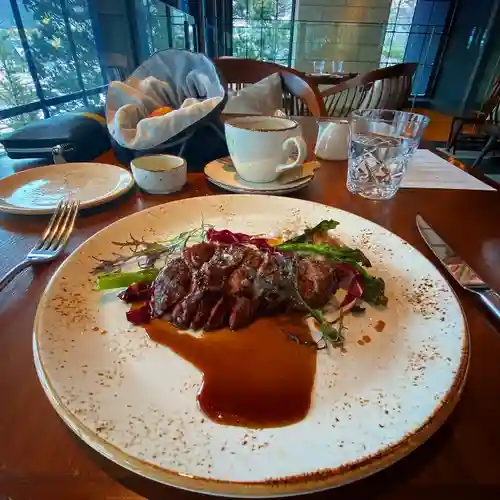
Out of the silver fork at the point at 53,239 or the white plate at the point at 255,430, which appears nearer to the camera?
the white plate at the point at 255,430

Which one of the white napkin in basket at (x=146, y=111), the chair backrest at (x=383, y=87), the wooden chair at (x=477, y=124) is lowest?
the wooden chair at (x=477, y=124)

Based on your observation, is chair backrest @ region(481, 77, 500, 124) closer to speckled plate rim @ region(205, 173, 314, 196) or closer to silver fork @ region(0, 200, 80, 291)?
speckled plate rim @ region(205, 173, 314, 196)

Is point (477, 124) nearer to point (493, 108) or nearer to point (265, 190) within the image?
point (493, 108)

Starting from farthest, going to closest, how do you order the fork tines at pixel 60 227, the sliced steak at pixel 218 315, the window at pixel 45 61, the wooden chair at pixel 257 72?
the wooden chair at pixel 257 72 → the window at pixel 45 61 → the fork tines at pixel 60 227 → the sliced steak at pixel 218 315

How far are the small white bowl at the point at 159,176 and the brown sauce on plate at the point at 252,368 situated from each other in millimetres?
450

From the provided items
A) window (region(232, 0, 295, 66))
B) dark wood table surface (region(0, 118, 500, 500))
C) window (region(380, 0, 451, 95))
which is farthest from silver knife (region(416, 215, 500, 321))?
window (region(380, 0, 451, 95))

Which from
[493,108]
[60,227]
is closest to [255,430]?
[60,227]

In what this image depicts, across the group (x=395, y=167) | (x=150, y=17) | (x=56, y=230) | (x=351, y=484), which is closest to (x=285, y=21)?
(x=150, y=17)

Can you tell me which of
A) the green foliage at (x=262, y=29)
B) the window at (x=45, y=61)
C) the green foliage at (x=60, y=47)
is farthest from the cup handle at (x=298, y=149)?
the green foliage at (x=262, y=29)

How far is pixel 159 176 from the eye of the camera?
2.78ft

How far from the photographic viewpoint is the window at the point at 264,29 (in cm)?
582

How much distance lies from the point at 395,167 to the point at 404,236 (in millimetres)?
274

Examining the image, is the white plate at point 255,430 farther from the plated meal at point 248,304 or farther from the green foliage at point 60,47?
the green foliage at point 60,47

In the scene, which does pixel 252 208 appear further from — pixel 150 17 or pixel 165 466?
pixel 150 17
